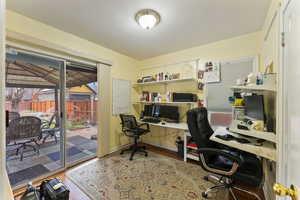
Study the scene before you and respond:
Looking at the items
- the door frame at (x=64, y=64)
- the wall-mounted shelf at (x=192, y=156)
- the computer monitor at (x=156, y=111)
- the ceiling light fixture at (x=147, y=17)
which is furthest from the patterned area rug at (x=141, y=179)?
the ceiling light fixture at (x=147, y=17)

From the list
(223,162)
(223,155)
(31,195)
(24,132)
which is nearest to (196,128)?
(223,155)

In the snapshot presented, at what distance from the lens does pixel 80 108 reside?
2.88m

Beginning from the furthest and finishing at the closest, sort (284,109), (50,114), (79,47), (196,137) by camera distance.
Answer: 1. (79,47)
2. (50,114)
3. (196,137)
4. (284,109)

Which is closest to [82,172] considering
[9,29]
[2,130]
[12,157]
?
[12,157]

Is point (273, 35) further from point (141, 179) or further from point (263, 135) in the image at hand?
point (141, 179)

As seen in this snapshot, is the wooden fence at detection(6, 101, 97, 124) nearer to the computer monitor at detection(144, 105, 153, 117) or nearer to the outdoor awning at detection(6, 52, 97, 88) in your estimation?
the outdoor awning at detection(6, 52, 97, 88)

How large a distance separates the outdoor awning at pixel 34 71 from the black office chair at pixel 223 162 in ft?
7.83

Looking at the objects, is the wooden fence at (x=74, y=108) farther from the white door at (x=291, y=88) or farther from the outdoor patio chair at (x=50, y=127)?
the white door at (x=291, y=88)

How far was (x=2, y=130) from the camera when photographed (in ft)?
1.52

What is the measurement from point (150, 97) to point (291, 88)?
9.24ft

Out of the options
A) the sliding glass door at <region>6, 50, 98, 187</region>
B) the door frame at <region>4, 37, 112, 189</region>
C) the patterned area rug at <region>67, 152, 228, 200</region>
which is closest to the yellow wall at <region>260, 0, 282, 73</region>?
the patterned area rug at <region>67, 152, 228, 200</region>

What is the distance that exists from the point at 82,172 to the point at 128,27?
103 inches

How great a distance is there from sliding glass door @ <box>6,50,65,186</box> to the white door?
288 cm

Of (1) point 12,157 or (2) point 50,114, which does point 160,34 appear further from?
(1) point 12,157
